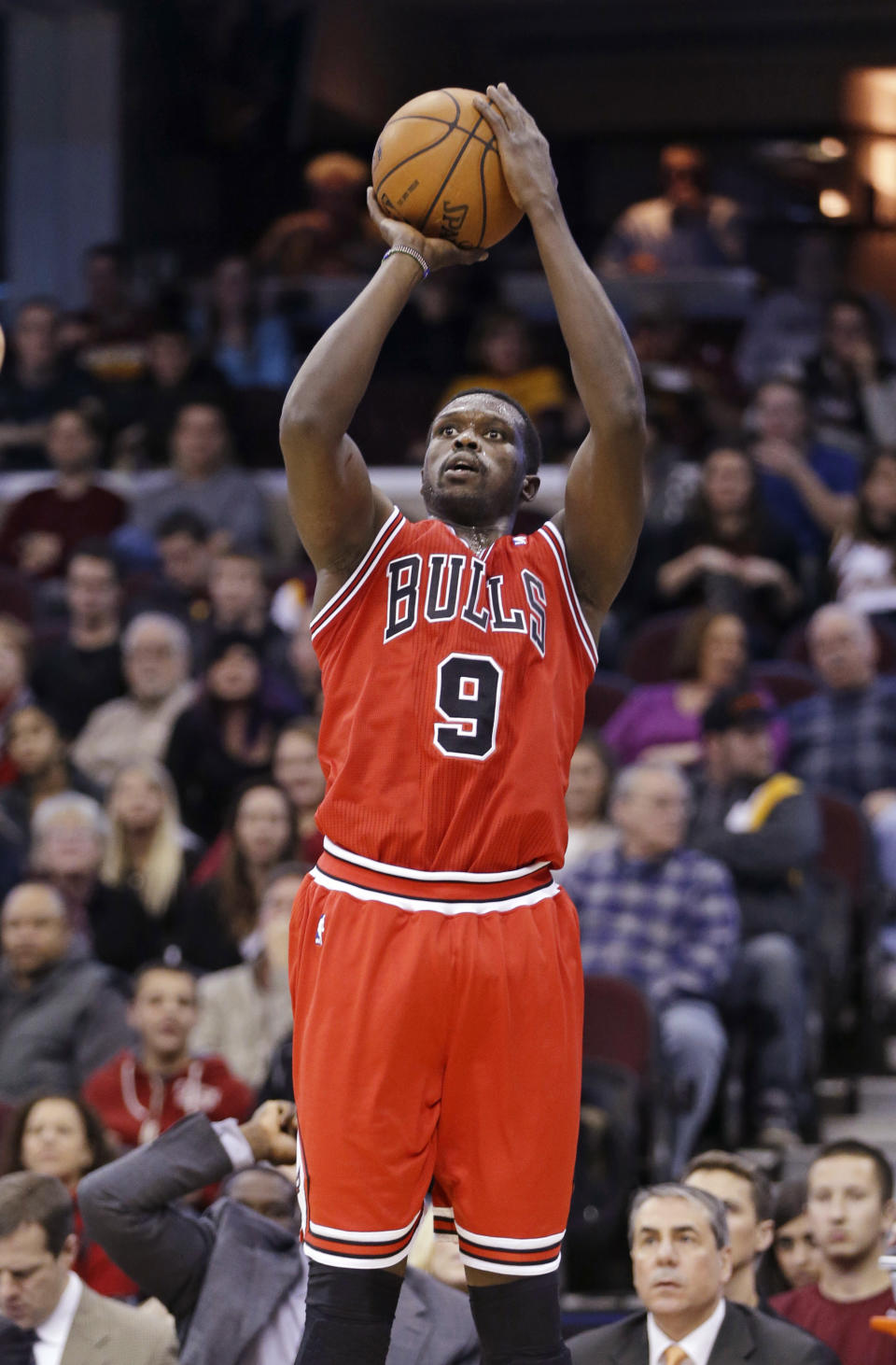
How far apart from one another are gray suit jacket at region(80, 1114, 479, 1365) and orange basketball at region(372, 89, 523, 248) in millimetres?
1746

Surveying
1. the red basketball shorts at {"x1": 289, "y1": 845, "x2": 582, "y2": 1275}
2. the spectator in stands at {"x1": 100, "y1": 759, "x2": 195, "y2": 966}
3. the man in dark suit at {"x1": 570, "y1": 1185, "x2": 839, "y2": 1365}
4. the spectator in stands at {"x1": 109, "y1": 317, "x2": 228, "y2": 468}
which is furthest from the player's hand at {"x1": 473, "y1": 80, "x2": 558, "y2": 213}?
the spectator in stands at {"x1": 109, "y1": 317, "x2": 228, "y2": 468}

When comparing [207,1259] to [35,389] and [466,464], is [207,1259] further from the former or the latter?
[35,389]

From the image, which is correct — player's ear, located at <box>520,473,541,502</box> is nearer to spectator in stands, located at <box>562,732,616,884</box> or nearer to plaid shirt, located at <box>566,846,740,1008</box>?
plaid shirt, located at <box>566,846,740,1008</box>

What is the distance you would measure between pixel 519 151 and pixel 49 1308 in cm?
262

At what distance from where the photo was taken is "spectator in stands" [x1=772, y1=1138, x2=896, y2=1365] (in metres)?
4.76

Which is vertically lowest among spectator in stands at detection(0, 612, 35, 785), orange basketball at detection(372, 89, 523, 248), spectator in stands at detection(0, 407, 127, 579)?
orange basketball at detection(372, 89, 523, 248)

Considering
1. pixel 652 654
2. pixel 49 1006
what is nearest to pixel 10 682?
pixel 49 1006

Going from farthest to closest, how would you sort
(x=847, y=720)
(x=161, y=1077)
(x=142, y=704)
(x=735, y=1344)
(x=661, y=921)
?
1. (x=142, y=704)
2. (x=847, y=720)
3. (x=661, y=921)
4. (x=161, y=1077)
5. (x=735, y=1344)

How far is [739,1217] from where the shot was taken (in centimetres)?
480

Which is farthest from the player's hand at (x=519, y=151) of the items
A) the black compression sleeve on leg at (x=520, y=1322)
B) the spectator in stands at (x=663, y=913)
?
the spectator in stands at (x=663, y=913)

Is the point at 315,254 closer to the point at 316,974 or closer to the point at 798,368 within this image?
the point at 798,368

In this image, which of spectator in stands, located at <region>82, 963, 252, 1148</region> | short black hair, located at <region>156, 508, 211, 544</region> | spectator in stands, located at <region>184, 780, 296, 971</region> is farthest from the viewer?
short black hair, located at <region>156, 508, 211, 544</region>

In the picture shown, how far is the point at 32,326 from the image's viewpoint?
10961mm

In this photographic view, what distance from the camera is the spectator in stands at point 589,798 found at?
689 cm
